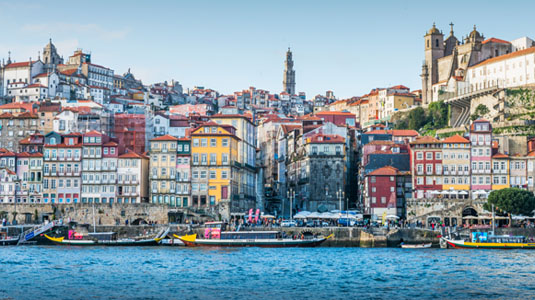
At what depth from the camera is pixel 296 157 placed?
99.1 m

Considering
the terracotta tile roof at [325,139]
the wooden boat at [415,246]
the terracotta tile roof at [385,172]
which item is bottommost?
the wooden boat at [415,246]

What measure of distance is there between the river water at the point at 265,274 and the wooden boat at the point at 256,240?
3.65 metres

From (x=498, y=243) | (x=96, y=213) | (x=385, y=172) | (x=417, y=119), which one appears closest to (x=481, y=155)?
(x=385, y=172)

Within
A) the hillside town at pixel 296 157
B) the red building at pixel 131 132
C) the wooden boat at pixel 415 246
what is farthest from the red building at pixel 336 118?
the wooden boat at pixel 415 246

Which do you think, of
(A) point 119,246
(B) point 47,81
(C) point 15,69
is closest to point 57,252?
(A) point 119,246

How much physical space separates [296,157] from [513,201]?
29.4 meters

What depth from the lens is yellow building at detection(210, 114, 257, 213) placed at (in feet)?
295

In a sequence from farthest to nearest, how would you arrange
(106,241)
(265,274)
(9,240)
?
(9,240) < (106,241) < (265,274)

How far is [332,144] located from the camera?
93312 millimetres

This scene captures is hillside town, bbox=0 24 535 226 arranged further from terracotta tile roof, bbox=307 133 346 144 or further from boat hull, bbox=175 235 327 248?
boat hull, bbox=175 235 327 248

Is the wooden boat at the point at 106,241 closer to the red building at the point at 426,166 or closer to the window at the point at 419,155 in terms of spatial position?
the red building at the point at 426,166

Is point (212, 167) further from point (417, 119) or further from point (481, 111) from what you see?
point (417, 119)

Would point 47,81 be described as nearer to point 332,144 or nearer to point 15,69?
point 15,69

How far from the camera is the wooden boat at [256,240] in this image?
73250mm
